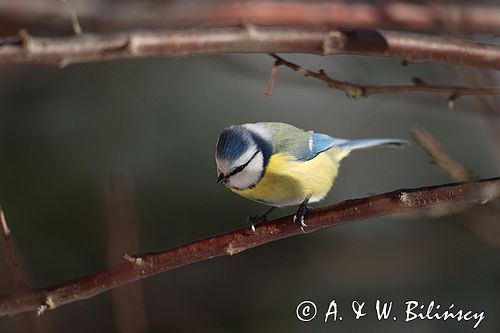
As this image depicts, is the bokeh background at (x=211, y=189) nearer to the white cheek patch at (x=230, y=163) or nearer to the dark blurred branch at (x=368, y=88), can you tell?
the white cheek patch at (x=230, y=163)

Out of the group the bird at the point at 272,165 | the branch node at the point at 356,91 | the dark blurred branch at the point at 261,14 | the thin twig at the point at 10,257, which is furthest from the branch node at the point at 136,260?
the dark blurred branch at the point at 261,14

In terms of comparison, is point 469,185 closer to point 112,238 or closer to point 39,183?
point 112,238

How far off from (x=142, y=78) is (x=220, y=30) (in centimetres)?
215

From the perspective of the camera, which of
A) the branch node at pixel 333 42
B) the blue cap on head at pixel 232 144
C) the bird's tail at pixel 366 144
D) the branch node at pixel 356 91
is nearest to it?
the branch node at pixel 333 42

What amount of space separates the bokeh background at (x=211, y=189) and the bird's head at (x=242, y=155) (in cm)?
90

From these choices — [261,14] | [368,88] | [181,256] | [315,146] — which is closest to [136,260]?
[181,256]

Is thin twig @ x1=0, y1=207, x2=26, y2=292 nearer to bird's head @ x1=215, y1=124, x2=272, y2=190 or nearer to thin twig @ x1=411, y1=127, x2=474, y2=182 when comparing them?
bird's head @ x1=215, y1=124, x2=272, y2=190

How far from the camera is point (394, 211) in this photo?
1.08 metres

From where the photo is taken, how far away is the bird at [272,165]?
1.44m

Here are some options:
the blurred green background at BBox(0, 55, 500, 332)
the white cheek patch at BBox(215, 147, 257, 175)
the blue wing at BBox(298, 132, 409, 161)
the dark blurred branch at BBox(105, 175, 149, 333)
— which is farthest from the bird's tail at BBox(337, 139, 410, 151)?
the dark blurred branch at BBox(105, 175, 149, 333)

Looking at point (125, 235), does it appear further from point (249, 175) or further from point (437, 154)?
point (437, 154)

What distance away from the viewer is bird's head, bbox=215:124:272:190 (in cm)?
142

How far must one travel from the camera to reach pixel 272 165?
156 centimetres

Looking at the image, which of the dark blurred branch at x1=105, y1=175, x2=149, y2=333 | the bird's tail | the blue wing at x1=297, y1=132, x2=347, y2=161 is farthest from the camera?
the bird's tail
